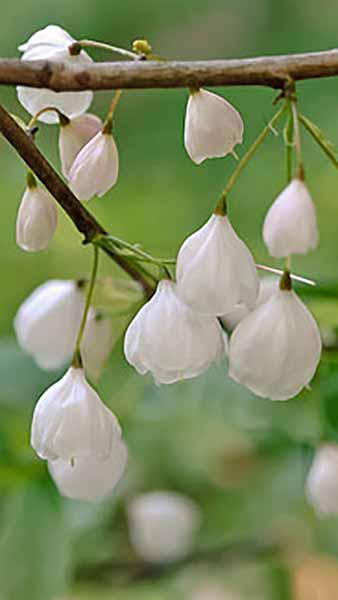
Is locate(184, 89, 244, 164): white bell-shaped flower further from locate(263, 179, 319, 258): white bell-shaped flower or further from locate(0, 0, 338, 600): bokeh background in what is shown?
locate(0, 0, 338, 600): bokeh background

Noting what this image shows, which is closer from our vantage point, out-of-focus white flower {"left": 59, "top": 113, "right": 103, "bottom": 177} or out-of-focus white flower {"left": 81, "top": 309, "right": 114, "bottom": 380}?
out-of-focus white flower {"left": 59, "top": 113, "right": 103, "bottom": 177}

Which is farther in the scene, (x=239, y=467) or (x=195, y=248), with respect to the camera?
(x=239, y=467)

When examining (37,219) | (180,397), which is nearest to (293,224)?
(37,219)

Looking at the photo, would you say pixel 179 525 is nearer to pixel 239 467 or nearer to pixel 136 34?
pixel 239 467

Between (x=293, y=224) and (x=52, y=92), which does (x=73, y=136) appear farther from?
(x=293, y=224)

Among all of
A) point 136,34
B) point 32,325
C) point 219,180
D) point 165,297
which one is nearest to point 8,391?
point 32,325

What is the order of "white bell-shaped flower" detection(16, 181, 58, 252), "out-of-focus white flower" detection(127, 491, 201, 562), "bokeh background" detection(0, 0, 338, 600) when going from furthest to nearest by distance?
"out-of-focus white flower" detection(127, 491, 201, 562)
"bokeh background" detection(0, 0, 338, 600)
"white bell-shaped flower" detection(16, 181, 58, 252)

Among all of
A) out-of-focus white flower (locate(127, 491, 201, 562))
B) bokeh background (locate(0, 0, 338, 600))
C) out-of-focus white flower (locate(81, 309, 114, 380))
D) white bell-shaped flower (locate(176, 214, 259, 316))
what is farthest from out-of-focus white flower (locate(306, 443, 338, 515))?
out-of-focus white flower (locate(127, 491, 201, 562))
